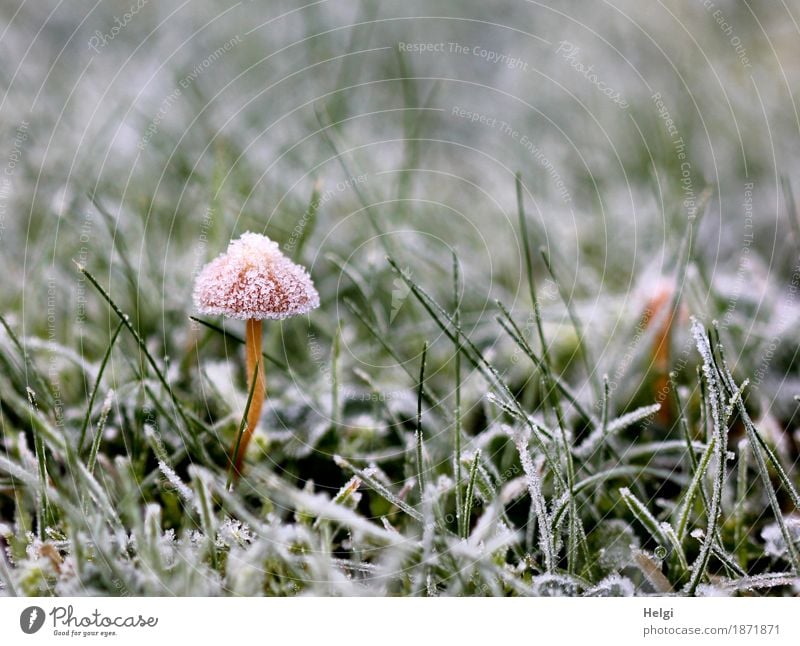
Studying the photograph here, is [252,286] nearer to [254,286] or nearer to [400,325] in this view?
[254,286]

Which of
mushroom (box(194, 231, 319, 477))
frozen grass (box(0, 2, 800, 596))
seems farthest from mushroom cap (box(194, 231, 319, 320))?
frozen grass (box(0, 2, 800, 596))

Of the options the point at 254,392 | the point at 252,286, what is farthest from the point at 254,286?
the point at 254,392

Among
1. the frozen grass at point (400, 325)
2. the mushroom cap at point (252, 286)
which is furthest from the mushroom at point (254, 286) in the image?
the frozen grass at point (400, 325)

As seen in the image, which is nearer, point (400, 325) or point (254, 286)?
point (254, 286)

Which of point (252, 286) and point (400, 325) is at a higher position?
point (400, 325)

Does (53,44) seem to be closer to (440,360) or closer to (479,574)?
(440,360)

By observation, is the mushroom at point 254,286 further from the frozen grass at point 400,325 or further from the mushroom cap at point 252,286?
the frozen grass at point 400,325

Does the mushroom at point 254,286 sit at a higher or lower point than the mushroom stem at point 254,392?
higher
